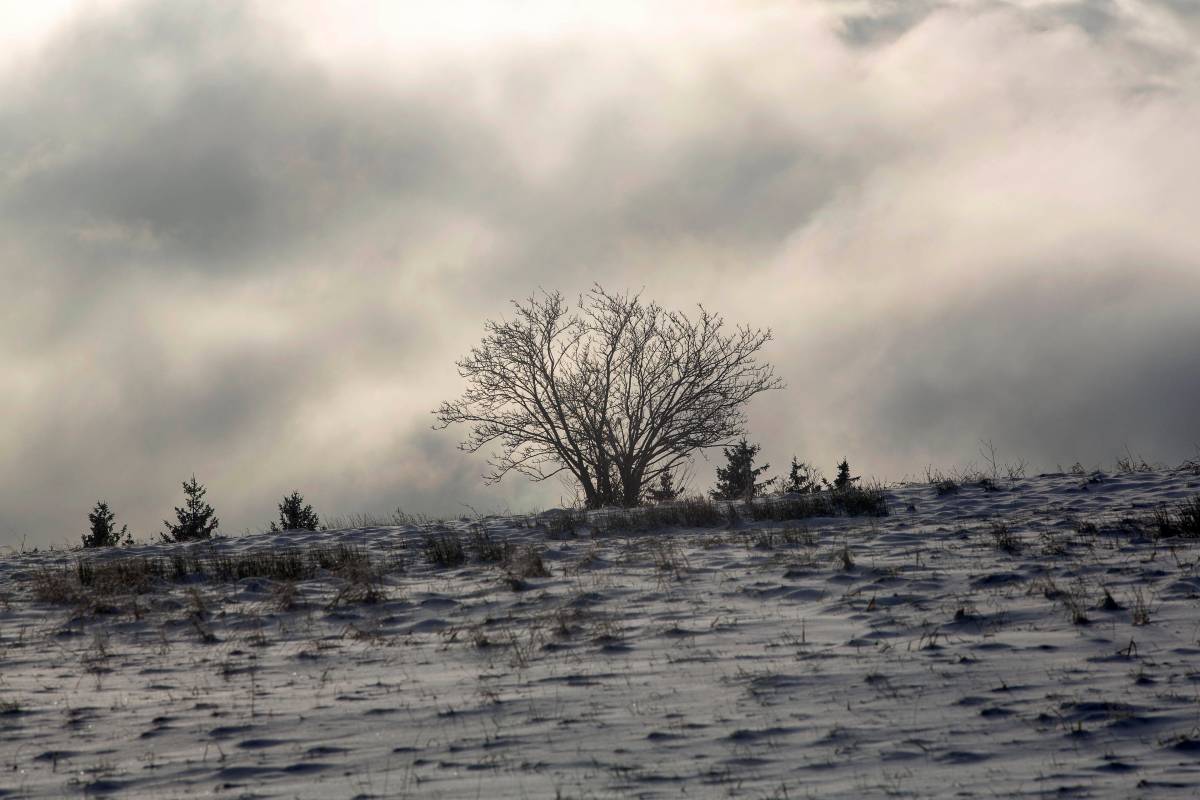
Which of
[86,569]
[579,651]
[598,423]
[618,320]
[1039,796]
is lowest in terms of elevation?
[1039,796]

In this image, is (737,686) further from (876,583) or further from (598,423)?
(598,423)

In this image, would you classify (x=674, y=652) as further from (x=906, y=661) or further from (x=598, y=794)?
(x=598, y=794)

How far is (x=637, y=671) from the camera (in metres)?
7.37

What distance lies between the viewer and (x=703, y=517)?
1470cm

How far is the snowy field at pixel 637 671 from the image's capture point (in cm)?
553

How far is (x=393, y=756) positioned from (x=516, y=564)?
5.59 metres

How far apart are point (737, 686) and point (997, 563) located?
450cm

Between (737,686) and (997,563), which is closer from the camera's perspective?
(737,686)

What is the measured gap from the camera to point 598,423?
3225 centimetres

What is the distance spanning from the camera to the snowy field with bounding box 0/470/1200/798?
18.1 ft

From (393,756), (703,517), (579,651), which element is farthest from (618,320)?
(393,756)

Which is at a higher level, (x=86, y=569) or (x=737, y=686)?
(x=86, y=569)

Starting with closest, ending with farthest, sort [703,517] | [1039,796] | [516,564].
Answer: [1039,796], [516,564], [703,517]

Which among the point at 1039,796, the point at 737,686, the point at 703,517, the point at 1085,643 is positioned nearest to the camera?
the point at 1039,796
